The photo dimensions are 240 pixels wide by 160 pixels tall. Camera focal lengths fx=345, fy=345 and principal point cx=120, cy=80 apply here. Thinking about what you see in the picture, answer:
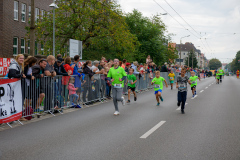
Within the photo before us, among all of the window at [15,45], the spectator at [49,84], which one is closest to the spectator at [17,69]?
the spectator at [49,84]

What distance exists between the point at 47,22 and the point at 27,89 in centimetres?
2072

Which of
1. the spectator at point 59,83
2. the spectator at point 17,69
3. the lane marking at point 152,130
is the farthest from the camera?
the spectator at point 59,83

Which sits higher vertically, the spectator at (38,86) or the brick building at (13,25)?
the brick building at (13,25)

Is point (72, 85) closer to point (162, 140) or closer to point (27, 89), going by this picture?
point (27, 89)

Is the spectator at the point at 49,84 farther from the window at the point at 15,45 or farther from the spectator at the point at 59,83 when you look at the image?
the window at the point at 15,45

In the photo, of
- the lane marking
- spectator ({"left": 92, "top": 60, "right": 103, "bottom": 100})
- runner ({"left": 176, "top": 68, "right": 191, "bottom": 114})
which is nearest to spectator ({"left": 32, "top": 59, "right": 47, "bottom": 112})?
the lane marking

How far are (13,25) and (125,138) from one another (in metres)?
28.9

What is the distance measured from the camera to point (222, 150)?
6.14 metres

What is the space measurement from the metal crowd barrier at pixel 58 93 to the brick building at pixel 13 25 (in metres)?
16.8

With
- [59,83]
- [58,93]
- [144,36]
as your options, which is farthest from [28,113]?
[144,36]

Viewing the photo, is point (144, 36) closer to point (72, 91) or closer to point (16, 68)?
point (72, 91)

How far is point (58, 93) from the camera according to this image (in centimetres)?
1169

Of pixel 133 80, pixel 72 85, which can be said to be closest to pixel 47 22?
pixel 133 80

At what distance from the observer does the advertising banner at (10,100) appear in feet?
29.0
